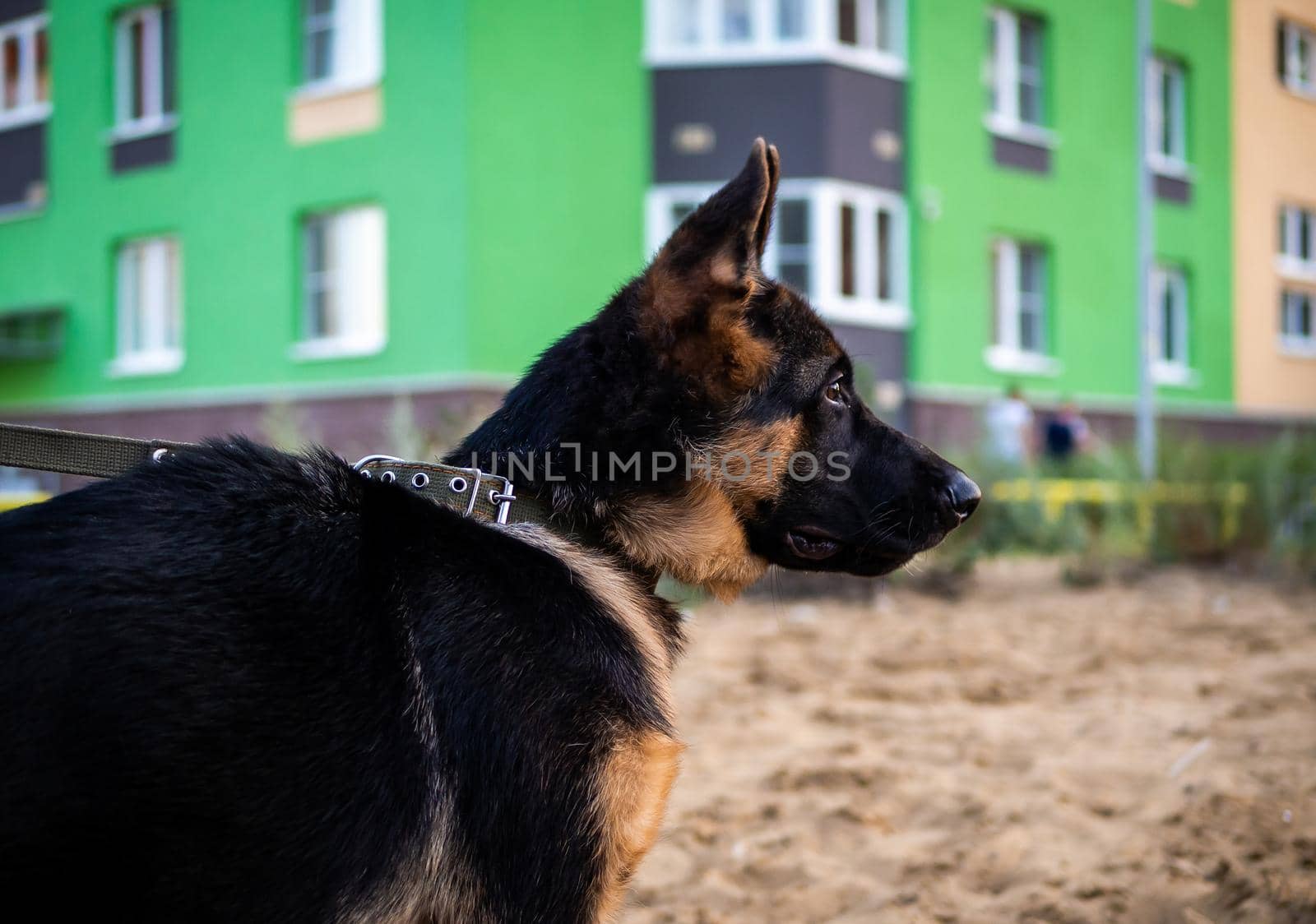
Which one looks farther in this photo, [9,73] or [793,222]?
[9,73]

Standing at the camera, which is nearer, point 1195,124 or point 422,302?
point 422,302

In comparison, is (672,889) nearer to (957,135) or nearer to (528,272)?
(528,272)

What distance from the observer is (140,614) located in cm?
208

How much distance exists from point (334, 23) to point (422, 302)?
4038mm

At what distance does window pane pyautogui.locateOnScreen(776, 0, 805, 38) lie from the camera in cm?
1756

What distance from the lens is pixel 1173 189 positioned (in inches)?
913

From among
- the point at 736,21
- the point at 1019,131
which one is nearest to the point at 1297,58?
the point at 1019,131

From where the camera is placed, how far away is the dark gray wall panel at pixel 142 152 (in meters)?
18.3

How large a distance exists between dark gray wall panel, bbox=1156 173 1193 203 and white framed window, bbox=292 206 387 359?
46.2 feet

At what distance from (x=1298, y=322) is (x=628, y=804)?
27.7m

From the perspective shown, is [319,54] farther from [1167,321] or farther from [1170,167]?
[1167,321]

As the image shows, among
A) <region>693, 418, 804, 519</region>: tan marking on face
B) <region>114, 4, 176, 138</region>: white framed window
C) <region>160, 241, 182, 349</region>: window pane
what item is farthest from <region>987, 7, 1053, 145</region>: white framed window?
<region>693, 418, 804, 519</region>: tan marking on face

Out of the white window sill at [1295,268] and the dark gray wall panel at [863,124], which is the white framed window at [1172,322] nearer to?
the white window sill at [1295,268]

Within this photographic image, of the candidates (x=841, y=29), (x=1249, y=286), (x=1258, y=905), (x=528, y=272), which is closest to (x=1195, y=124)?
(x=1249, y=286)
